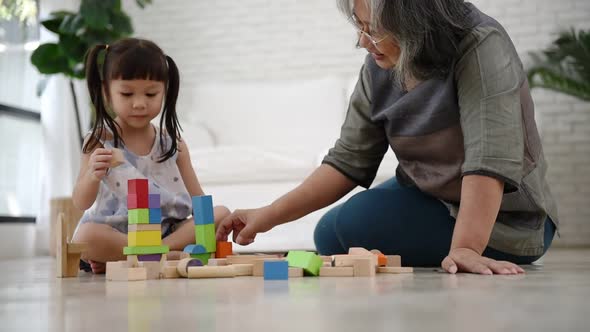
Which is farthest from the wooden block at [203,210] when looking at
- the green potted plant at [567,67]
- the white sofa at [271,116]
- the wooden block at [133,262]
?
the green potted plant at [567,67]

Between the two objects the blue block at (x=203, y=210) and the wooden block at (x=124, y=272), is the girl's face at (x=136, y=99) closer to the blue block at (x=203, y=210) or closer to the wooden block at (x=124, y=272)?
the blue block at (x=203, y=210)

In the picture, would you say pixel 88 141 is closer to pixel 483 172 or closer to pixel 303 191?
pixel 303 191

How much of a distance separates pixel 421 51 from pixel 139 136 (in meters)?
1.05

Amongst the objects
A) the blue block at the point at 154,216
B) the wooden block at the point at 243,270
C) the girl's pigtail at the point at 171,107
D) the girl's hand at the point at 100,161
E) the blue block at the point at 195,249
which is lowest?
the wooden block at the point at 243,270

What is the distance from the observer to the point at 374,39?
1.77 meters

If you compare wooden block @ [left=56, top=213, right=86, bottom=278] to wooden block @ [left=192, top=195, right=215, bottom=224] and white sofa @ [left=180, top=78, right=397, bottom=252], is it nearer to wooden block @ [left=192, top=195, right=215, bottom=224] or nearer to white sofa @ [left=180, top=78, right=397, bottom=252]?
wooden block @ [left=192, top=195, right=215, bottom=224]

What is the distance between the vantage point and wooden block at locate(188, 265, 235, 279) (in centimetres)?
168

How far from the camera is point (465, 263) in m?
1.61

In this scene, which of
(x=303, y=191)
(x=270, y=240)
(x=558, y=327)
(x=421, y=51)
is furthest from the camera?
(x=270, y=240)

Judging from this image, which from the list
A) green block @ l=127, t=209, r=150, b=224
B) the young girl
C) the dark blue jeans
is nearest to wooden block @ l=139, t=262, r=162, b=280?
green block @ l=127, t=209, r=150, b=224

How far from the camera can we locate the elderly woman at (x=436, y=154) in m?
1.68

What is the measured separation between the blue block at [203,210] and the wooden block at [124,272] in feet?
0.76

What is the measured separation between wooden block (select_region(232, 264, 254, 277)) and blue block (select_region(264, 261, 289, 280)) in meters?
0.14

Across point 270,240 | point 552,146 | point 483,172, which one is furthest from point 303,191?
point 552,146
